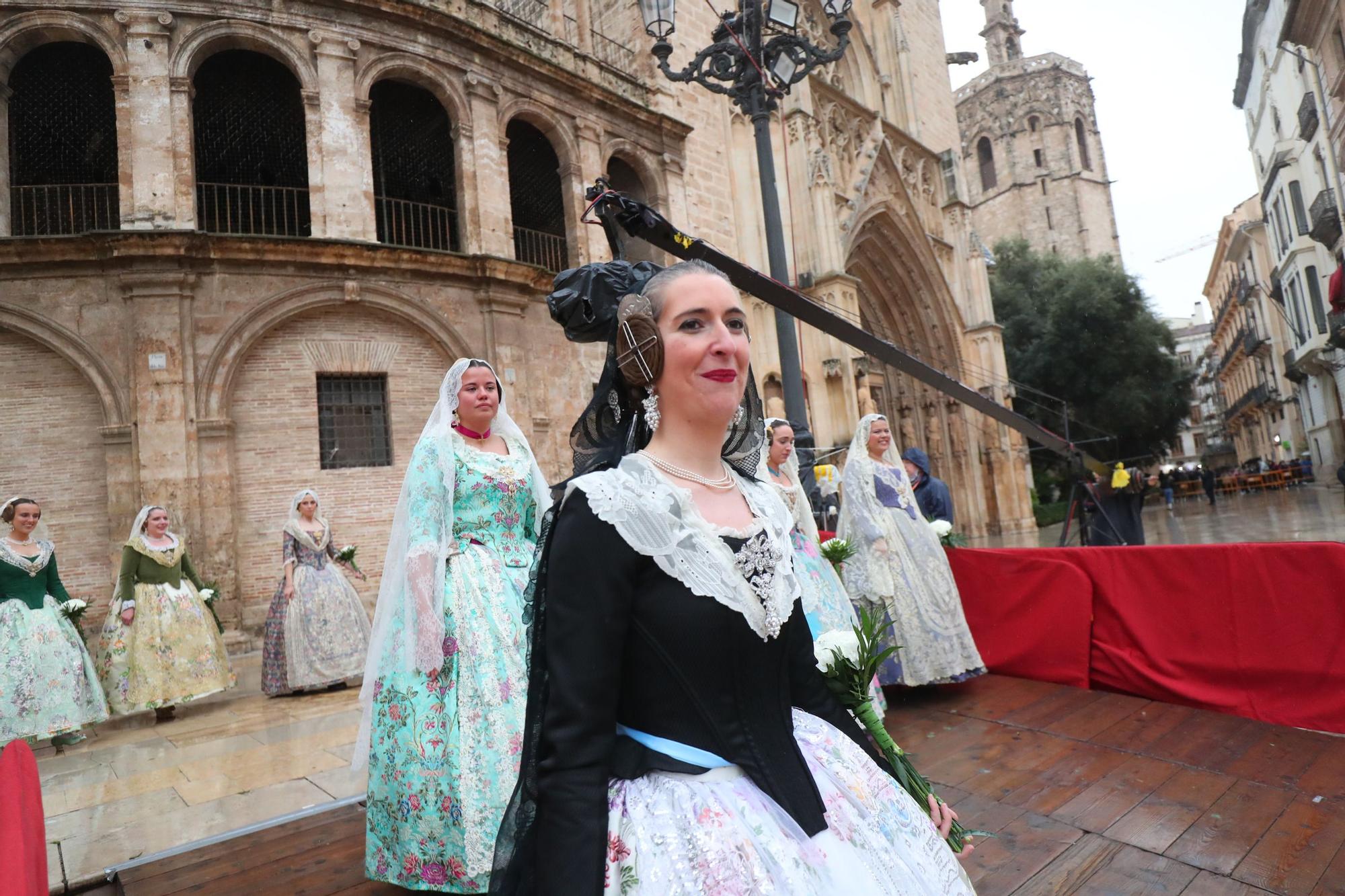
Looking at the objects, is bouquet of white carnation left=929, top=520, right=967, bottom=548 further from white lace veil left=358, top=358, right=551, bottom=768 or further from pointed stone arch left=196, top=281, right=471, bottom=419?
pointed stone arch left=196, top=281, right=471, bottom=419

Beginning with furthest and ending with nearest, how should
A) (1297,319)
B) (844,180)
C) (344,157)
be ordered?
(1297,319) → (844,180) → (344,157)

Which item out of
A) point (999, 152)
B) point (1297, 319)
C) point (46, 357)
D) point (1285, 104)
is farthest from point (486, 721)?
point (999, 152)

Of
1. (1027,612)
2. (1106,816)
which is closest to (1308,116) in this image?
(1027,612)

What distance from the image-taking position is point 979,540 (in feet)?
68.9

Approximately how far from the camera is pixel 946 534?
6.04 m

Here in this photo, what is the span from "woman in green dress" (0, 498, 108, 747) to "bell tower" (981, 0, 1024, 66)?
53746mm

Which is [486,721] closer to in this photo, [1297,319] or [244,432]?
[244,432]

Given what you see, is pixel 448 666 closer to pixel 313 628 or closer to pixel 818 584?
pixel 818 584

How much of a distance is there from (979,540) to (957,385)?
53.8 ft

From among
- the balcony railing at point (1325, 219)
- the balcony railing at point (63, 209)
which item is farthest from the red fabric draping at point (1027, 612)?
the balcony railing at point (1325, 219)

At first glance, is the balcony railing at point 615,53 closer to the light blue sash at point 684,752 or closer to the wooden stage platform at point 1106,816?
the wooden stage platform at point 1106,816

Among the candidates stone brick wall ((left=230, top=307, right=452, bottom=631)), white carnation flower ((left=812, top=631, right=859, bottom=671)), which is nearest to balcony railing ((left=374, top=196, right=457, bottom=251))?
stone brick wall ((left=230, top=307, right=452, bottom=631))

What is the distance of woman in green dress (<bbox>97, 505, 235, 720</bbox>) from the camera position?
22.4 ft

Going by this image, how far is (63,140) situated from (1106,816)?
16307mm
